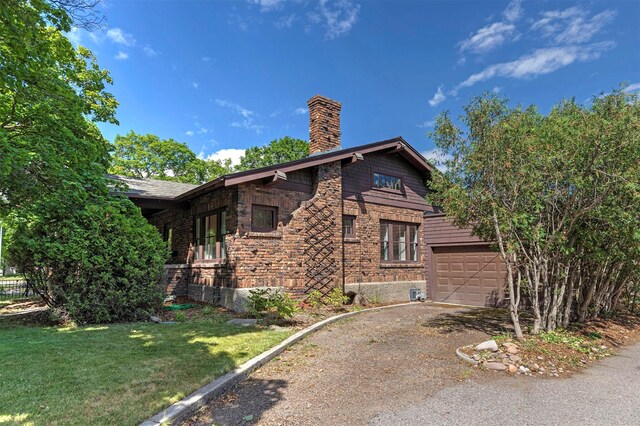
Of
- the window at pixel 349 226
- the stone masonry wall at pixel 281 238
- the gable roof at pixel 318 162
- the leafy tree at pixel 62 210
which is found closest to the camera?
the leafy tree at pixel 62 210

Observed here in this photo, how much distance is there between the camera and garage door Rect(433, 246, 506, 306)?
39.4 feet

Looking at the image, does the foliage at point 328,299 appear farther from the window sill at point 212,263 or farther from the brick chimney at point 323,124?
the brick chimney at point 323,124

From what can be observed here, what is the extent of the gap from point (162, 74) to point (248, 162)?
92.4 feet

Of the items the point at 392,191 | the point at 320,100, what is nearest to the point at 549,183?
the point at 392,191

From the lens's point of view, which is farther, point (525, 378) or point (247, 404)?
point (525, 378)

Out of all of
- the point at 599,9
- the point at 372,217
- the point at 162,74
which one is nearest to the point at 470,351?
the point at 372,217

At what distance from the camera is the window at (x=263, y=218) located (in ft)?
35.1

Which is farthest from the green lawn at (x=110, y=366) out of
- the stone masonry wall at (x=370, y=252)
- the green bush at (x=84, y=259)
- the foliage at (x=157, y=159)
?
the foliage at (x=157, y=159)

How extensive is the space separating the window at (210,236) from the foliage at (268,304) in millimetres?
1743

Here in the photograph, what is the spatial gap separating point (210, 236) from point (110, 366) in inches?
286

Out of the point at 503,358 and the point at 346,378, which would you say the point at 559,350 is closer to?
the point at 503,358

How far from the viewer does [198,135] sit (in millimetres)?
40188

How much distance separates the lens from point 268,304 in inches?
366

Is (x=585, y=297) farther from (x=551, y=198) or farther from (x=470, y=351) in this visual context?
(x=470, y=351)
